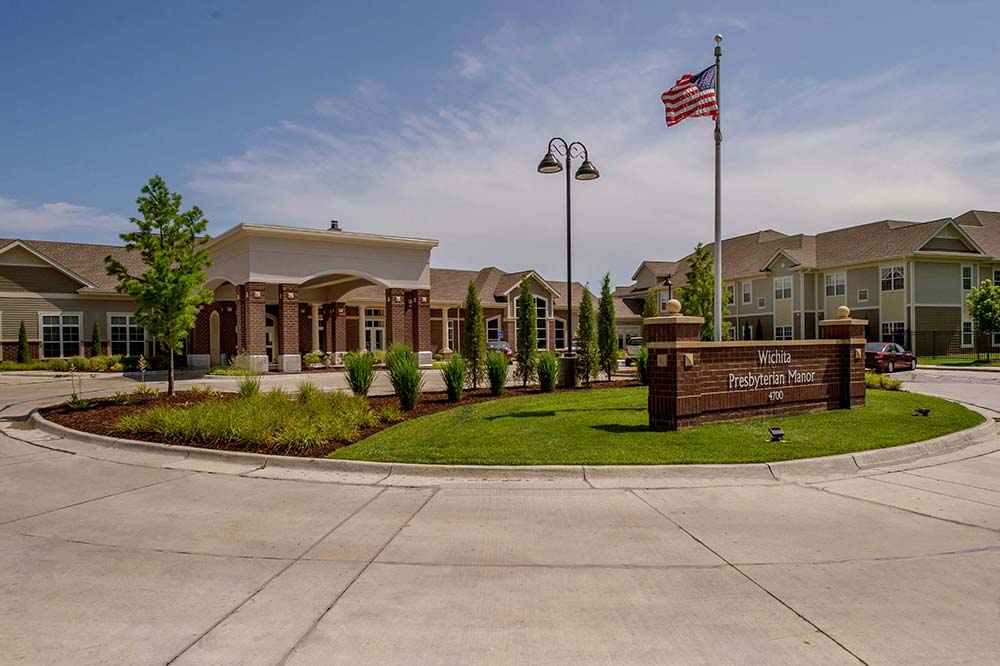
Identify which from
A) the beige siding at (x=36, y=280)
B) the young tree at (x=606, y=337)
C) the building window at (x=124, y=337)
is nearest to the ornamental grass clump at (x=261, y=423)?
the young tree at (x=606, y=337)

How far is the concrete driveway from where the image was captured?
13.4ft

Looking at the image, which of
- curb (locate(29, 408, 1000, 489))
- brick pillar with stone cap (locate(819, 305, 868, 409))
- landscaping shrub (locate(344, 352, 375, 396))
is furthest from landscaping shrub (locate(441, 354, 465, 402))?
brick pillar with stone cap (locate(819, 305, 868, 409))

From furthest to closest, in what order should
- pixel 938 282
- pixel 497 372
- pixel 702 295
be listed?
1. pixel 938 282
2. pixel 702 295
3. pixel 497 372

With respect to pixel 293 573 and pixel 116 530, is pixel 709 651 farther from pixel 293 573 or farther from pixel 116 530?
pixel 116 530

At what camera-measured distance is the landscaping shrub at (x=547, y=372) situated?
60.5 ft

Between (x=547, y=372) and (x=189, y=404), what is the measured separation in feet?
29.3

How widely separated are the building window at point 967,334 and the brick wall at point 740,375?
3727 cm

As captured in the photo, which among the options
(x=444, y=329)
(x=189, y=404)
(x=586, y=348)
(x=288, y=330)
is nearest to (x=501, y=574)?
(x=189, y=404)

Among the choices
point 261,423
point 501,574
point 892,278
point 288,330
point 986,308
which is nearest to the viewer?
point 501,574

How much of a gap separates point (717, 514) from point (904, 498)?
2407 mm

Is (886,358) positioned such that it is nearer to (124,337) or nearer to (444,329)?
(444,329)

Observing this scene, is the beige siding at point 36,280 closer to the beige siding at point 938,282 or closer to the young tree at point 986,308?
the young tree at point 986,308

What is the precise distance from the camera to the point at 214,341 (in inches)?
1462

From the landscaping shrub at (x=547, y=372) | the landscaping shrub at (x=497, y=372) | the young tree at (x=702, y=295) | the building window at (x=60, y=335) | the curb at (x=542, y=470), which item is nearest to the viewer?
the curb at (x=542, y=470)
